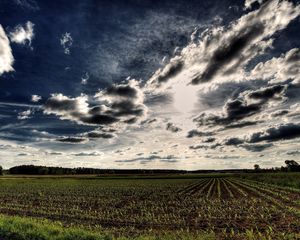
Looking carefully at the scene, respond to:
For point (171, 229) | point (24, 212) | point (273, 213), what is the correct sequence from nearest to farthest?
1. point (171, 229)
2. point (273, 213)
3. point (24, 212)

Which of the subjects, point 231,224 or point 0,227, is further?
point 231,224

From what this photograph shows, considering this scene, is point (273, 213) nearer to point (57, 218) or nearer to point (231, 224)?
point (231, 224)

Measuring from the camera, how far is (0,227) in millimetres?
15211

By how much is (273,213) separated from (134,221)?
1038 cm

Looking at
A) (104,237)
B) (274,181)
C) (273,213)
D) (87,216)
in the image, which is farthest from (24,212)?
(274,181)

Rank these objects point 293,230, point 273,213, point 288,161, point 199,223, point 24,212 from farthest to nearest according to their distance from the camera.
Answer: point 288,161 < point 24,212 < point 273,213 < point 199,223 < point 293,230

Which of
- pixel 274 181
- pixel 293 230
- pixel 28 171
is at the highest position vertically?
pixel 28 171

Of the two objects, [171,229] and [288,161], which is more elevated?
[288,161]

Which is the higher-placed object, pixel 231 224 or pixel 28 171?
pixel 28 171

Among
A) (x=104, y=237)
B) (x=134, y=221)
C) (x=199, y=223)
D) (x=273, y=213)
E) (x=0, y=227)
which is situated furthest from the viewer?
(x=273, y=213)

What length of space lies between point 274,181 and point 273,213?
140 ft

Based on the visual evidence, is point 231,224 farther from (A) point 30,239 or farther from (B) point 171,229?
(A) point 30,239

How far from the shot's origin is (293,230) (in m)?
16.5

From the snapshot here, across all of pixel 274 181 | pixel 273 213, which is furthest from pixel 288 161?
Result: pixel 273 213
